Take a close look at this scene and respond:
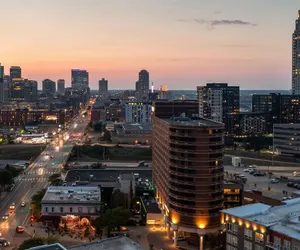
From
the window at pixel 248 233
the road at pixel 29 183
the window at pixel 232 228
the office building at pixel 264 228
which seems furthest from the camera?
the road at pixel 29 183

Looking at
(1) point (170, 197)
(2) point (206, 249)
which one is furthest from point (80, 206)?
(2) point (206, 249)

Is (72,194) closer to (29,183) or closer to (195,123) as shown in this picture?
(195,123)

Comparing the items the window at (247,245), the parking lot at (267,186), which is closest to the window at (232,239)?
the window at (247,245)

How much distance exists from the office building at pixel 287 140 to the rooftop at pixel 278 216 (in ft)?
168

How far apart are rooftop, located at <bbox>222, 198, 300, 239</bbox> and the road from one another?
58.8 feet

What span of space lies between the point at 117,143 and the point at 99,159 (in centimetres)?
2039

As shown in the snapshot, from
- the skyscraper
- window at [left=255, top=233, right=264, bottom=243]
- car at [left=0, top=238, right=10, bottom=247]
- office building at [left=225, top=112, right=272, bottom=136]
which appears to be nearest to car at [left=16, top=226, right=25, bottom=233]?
car at [left=0, top=238, right=10, bottom=247]

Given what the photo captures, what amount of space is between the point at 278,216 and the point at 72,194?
2134 centimetres

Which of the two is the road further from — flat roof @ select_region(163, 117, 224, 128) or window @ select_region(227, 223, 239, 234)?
window @ select_region(227, 223, 239, 234)

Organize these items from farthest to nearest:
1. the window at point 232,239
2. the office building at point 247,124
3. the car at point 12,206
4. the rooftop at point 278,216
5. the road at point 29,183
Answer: the office building at point 247,124 < the car at point 12,206 < the road at point 29,183 < the window at point 232,239 < the rooftop at point 278,216

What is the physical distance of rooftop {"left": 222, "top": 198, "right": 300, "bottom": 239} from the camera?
23073 millimetres

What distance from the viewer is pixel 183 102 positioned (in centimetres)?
4759

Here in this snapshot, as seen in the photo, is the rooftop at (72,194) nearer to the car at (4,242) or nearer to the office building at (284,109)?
the car at (4,242)

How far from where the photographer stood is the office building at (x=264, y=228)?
22688 mm
